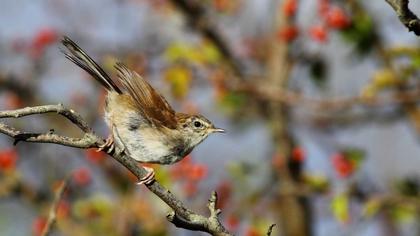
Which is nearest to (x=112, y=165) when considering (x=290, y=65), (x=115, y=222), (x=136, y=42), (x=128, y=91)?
(x=136, y=42)

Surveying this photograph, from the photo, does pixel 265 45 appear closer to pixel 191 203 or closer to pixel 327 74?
pixel 327 74

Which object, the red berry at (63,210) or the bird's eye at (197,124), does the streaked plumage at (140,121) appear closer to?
the bird's eye at (197,124)

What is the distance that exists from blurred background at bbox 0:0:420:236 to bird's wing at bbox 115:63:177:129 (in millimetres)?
1469

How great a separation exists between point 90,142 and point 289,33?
4.71 m

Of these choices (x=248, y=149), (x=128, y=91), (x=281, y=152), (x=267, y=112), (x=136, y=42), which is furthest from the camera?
(x=248, y=149)

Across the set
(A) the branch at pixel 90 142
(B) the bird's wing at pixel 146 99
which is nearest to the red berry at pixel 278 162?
(B) the bird's wing at pixel 146 99

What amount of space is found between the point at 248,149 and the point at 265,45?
3015mm

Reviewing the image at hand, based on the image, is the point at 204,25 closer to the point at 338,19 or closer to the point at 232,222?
the point at 338,19

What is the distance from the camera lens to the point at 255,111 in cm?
799

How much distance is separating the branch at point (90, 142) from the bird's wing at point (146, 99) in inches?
48.2

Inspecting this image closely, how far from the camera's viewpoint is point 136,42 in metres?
8.58

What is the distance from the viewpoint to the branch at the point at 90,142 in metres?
2.32

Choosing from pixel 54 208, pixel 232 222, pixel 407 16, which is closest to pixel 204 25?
pixel 232 222

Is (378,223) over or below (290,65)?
below
